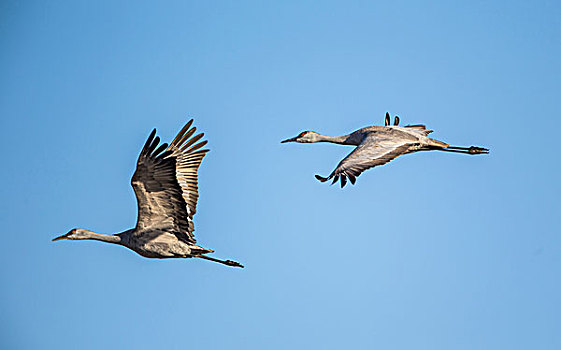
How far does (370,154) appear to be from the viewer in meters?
22.7

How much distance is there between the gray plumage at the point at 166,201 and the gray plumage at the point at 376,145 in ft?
12.1

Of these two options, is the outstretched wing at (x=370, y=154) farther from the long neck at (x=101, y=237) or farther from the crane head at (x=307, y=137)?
the long neck at (x=101, y=237)

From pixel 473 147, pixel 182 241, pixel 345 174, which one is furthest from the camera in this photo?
pixel 473 147

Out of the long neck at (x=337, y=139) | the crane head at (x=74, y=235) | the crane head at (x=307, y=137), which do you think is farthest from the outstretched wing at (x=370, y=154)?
the crane head at (x=74, y=235)

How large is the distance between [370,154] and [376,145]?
74 centimetres

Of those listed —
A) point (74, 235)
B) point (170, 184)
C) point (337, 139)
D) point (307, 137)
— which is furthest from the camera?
point (307, 137)

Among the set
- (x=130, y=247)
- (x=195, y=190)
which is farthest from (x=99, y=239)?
(x=195, y=190)

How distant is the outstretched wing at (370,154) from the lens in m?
21.3

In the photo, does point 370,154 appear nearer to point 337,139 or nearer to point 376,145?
point 376,145

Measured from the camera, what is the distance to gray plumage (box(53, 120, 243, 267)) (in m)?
21.7

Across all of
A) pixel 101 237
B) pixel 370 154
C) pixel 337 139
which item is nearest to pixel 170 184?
pixel 101 237

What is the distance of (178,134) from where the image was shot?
23469 millimetres

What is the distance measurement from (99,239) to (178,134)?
3239mm

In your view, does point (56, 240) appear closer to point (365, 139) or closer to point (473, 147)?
point (365, 139)
